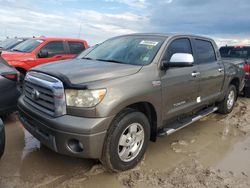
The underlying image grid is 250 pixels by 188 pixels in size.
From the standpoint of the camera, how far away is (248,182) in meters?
3.33

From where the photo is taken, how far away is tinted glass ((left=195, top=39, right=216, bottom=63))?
16.0ft

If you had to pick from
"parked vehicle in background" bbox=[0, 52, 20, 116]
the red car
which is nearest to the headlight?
"parked vehicle in background" bbox=[0, 52, 20, 116]

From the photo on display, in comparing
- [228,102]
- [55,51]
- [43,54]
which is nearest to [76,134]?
[228,102]

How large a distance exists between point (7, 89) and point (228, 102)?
4.80 meters

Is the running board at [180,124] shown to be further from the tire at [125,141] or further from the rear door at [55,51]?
the rear door at [55,51]

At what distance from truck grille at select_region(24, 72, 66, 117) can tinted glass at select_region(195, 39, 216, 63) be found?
109 inches

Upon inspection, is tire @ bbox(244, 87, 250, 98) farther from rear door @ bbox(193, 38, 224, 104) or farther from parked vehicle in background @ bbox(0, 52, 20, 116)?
parked vehicle in background @ bbox(0, 52, 20, 116)

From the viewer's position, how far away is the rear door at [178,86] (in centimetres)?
386

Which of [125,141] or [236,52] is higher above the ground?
[236,52]

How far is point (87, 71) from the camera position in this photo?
3273 mm

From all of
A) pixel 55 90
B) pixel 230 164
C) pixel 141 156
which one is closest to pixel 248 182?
pixel 230 164

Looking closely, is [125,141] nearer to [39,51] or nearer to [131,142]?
[131,142]

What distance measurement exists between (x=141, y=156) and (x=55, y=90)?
1496 mm

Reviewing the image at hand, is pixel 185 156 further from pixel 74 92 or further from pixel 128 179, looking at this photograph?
pixel 74 92
